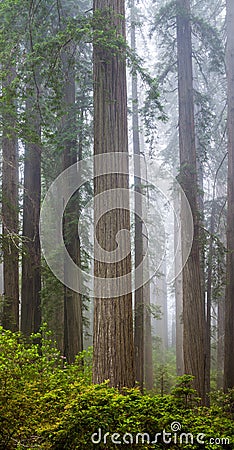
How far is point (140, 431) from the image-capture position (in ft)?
13.8

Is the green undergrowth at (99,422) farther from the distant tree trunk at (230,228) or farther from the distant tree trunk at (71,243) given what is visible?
the distant tree trunk at (230,228)

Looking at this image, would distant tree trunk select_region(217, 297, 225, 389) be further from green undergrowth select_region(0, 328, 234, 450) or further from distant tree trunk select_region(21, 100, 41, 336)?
green undergrowth select_region(0, 328, 234, 450)

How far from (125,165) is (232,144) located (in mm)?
7628

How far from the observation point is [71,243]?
11.9 metres

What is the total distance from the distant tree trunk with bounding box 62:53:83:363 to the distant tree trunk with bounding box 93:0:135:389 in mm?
4438

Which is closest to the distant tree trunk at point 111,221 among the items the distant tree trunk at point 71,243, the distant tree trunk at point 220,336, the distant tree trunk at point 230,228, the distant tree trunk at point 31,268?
the distant tree trunk at point 71,243

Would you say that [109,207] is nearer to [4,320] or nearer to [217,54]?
[4,320]

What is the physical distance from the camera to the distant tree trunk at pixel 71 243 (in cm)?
1150

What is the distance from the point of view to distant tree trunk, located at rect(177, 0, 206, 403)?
1009cm

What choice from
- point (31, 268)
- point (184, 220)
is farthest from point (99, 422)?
point (31, 268)

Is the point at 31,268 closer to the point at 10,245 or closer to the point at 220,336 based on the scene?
the point at 10,245

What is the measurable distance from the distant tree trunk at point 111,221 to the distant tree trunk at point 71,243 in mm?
4438

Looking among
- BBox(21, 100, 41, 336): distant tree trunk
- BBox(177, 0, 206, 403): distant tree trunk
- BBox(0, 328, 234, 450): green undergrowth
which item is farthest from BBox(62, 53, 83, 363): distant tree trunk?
BBox(0, 328, 234, 450): green undergrowth

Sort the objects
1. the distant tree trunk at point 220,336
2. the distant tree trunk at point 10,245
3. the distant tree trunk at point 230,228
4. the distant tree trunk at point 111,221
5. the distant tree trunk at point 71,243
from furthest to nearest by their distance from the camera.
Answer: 1. the distant tree trunk at point 220,336
2. the distant tree trunk at point 230,228
3. the distant tree trunk at point 71,243
4. the distant tree trunk at point 10,245
5. the distant tree trunk at point 111,221
